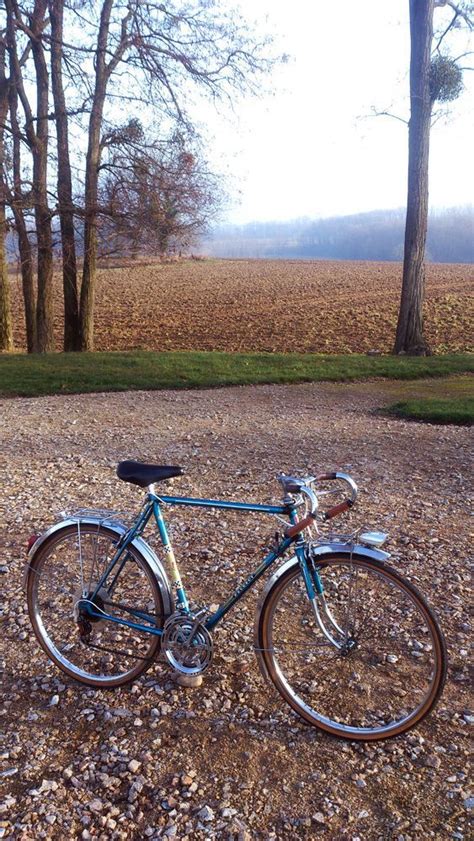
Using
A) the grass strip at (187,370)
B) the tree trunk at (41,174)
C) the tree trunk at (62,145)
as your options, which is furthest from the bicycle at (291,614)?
the tree trunk at (62,145)

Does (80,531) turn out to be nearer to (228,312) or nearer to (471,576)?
(471,576)

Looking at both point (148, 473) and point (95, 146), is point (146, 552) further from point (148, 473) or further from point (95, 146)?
point (95, 146)

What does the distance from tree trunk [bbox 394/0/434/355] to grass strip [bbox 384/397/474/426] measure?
491 cm

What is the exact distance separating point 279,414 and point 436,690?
22.0 ft

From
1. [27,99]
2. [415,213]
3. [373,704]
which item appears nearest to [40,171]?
[27,99]

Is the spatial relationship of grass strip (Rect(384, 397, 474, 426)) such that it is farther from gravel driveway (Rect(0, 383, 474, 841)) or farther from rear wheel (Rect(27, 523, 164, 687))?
rear wheel (Rect(27, 523, 164, 687))

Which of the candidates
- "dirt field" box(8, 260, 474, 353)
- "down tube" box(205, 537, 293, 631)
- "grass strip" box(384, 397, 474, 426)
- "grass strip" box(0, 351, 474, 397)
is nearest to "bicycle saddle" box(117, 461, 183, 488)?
"down tube" box(205, 537, 293, 631)

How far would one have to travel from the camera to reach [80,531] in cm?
313

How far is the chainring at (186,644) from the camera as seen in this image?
2947mm

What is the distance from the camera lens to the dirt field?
67.9 feet

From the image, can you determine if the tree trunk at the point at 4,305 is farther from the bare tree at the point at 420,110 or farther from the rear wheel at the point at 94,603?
the rear wheel at the point at 94,603

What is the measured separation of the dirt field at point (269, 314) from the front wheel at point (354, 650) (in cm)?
1463

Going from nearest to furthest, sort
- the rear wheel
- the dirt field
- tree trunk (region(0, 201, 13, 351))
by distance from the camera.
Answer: the rear wheel → tree trunk (region(0, 201, 13, 351)) → the dirt field

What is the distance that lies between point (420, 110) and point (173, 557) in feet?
43.5
